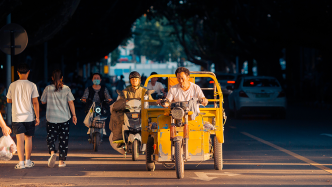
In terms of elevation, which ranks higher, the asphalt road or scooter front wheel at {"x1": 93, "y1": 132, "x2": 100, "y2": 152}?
scooter front wheel at {"x1": 93, "y1": 132, "x2": 100, "y2": 152}

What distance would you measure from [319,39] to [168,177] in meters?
17.2

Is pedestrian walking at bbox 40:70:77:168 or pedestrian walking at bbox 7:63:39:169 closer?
pedestrian walking at bbox 7:63:39:169

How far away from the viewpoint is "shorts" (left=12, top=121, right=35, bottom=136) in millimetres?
8609

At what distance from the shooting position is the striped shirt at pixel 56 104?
350 inches

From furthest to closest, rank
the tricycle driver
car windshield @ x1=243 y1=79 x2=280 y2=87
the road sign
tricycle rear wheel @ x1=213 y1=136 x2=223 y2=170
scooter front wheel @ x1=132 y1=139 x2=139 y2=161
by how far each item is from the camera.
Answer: car windshield @ x1=243 y1=79 x2=280 y2=87
the road sign
scooter front wheel @ x1=132 y1=139 x2=139 y2=161
tricycle rear wheel @ x1=213 y1=136 x2=223 y2=170
the tricycle driver

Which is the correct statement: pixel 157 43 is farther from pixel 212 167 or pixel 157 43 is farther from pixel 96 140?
pixel 212 167

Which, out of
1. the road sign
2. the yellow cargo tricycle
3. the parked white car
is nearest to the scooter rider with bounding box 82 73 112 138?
the yellow cargo tricycle

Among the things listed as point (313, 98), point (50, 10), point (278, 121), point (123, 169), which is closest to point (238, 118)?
point (278, 121)

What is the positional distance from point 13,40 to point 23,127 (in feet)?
18.5

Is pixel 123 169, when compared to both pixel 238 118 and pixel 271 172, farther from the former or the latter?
pixel 238 118

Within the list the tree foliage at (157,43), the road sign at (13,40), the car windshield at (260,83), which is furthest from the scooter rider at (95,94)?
the tree foliage at (157,43)

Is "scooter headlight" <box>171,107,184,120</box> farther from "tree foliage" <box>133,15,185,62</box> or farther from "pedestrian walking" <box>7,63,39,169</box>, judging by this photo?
"tree foliage" <box>133,15,185,62</box>

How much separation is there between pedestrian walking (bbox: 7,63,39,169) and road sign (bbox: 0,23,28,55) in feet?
16.7

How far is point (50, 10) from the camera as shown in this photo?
21578 mm
